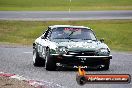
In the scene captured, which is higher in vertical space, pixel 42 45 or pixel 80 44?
pixel 80 44

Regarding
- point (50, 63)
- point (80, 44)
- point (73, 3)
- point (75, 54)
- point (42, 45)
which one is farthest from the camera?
point (73, 3)

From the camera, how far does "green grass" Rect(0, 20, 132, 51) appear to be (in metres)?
30.0

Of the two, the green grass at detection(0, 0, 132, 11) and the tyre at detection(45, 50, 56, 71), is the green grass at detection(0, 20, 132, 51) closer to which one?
the tyre at detection(45, 50, 56, 71)

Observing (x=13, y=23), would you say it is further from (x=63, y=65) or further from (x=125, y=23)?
(x=63, y=65)

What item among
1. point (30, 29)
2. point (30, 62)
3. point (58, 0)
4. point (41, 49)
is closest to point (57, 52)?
point (41, 49)

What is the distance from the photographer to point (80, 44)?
53.0 ft

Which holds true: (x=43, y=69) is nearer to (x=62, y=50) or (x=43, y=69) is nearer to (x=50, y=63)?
(x=50, y=63)

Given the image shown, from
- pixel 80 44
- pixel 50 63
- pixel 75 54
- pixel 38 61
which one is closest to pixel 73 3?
pixel 38 61

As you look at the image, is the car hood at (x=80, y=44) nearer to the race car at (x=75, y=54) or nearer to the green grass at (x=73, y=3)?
the race car at (x=75, y=54)

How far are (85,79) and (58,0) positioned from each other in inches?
2398

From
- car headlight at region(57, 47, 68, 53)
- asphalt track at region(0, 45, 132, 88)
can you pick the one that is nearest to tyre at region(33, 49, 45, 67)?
asphalt track at region(0, 45, 132, 88)

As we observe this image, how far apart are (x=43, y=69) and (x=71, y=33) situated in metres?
1.44

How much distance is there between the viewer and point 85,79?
26.4 ft

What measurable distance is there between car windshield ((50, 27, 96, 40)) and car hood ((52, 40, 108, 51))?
559 millimetres
